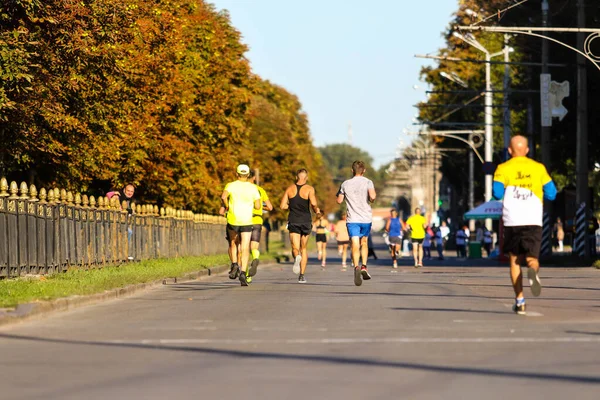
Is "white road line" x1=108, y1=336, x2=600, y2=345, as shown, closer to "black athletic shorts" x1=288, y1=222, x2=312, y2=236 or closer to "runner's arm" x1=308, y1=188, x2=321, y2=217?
"runner's arm" x1=308, y1=188, x2=321, y2=217

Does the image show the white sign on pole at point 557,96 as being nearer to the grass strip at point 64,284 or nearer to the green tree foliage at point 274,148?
the grass strip at point 64,284

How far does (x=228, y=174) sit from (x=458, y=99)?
27.0 metres

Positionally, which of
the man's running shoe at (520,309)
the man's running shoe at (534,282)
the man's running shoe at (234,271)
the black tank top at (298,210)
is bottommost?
the man's running shoe at (520,309)

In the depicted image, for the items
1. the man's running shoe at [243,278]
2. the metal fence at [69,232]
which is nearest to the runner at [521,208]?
the man's running shoe at [243,278]

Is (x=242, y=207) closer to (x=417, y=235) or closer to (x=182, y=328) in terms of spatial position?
(x=182, y=328)

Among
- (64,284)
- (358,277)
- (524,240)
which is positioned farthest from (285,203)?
(524,240)

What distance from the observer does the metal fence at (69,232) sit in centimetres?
2273

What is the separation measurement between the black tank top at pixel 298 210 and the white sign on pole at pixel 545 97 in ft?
64.9

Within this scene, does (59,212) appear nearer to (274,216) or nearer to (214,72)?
(214,72)

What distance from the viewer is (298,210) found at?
24.6 metres

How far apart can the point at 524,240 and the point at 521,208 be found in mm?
355

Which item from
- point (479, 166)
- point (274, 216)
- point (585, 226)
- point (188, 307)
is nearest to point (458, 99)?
point (479, 166)

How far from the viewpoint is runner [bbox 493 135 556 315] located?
1509cm

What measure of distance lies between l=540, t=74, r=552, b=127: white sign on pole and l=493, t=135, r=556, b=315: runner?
1103 inches
